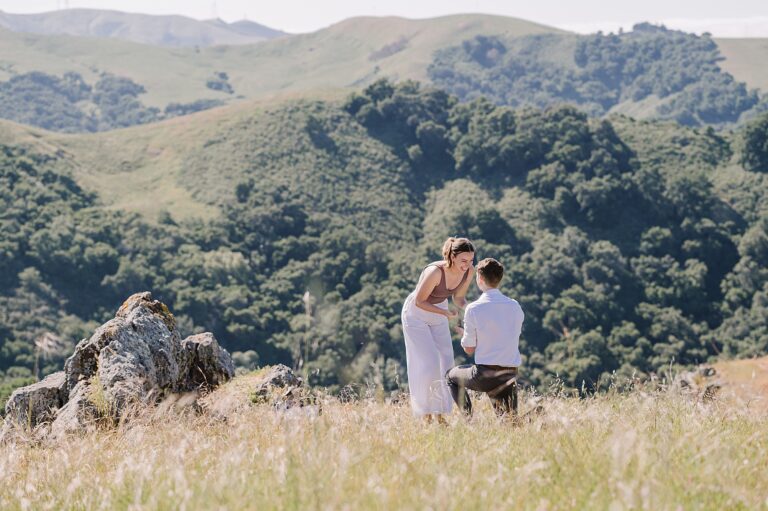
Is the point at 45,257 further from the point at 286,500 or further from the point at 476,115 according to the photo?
the point at 286,500

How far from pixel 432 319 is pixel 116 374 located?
3122 mm

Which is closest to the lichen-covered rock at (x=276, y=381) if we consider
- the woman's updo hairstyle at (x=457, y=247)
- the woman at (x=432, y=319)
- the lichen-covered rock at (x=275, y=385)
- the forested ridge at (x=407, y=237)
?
the lichen-covered rock at (x=275, y=385)

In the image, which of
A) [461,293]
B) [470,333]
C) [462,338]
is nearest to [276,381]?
[461,293]

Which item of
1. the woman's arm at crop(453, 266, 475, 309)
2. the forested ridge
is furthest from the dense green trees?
the woman's arm at crop(453, 266, 475, 309)

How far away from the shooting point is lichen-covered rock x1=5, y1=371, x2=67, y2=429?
8.95m

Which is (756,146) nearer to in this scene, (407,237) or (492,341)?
(407,237)

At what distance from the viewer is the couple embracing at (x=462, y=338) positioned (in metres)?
7.00

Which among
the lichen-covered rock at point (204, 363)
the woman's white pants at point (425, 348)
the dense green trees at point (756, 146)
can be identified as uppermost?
the woman's white pants at point (425, 348)

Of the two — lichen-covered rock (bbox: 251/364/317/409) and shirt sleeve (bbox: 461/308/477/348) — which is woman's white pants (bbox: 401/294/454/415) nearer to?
shirt sleeve (bbox: 461/308/477/348)

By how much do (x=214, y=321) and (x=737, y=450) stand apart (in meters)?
66.8

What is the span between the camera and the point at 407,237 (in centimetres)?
8781

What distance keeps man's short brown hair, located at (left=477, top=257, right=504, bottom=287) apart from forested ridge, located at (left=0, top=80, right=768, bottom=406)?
4727 cm

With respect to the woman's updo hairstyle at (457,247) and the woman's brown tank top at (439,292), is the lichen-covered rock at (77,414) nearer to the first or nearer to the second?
the woman's brown tank top at (439,292)

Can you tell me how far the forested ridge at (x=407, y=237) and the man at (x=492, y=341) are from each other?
155 ft
